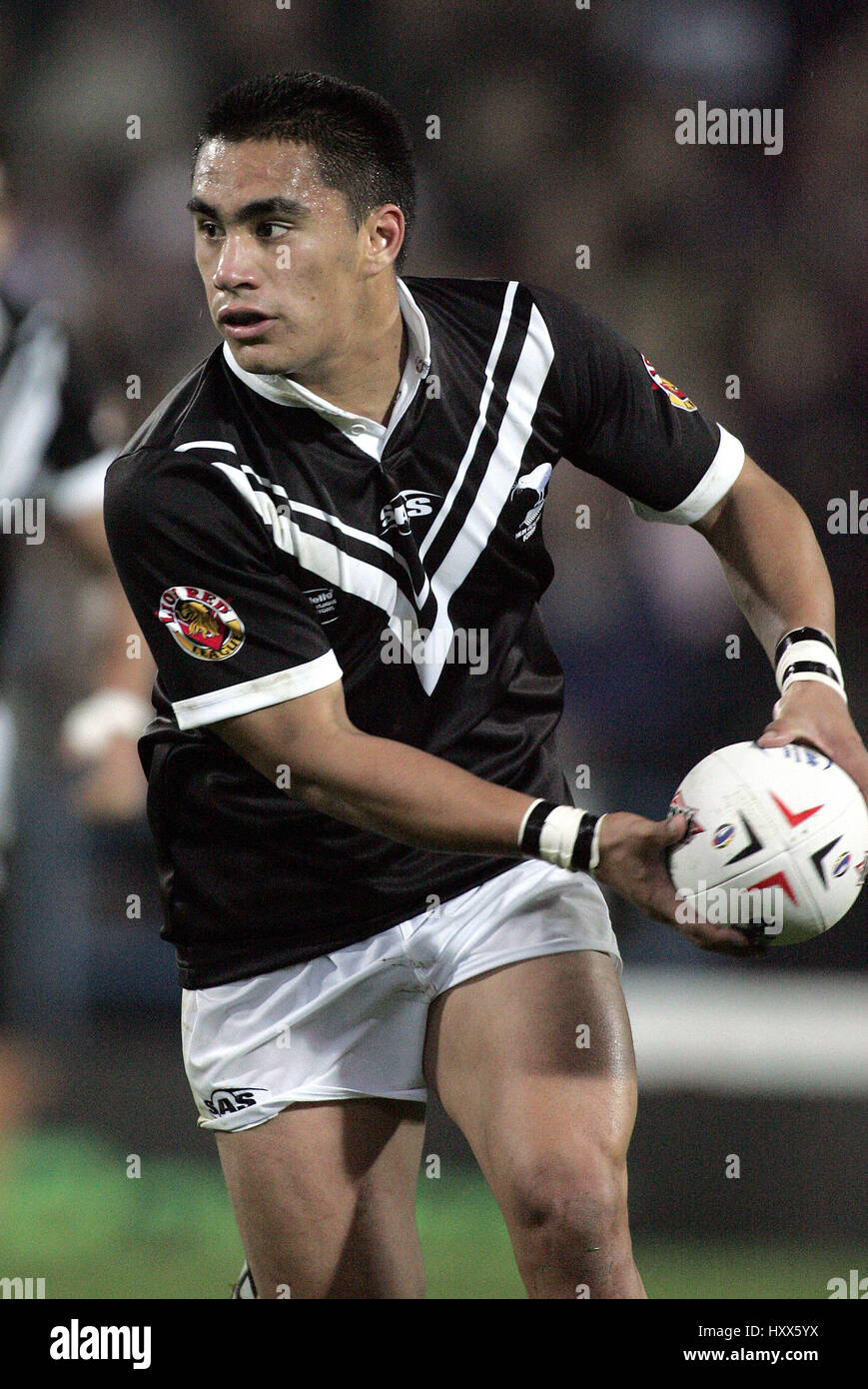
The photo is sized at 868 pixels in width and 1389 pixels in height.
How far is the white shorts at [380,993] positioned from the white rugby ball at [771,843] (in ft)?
1.08

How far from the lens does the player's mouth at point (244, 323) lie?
239 centimetres

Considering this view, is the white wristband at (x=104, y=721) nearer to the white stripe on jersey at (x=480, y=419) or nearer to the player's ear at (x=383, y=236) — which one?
the white stripe on jersey at (x=480, y=419)

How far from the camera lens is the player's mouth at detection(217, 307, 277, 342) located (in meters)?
2.39

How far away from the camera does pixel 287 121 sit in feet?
8.04

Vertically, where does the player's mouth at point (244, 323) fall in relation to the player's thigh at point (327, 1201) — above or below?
above

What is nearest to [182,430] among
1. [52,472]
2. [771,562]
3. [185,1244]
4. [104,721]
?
[771,562]

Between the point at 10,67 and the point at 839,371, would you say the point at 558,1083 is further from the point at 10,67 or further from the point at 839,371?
the point at 10,67

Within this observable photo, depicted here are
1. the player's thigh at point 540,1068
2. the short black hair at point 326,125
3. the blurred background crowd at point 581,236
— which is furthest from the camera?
the blurred background crowd at point 581,236

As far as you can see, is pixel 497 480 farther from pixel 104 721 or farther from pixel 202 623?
pixel 104 721

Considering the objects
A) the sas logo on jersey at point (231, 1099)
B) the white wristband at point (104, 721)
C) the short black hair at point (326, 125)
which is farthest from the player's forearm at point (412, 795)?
the white wristband at point (104, 721)

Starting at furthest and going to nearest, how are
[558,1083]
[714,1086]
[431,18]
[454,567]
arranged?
[431,18] → [714,1086] → [454,567] → [558,1083]

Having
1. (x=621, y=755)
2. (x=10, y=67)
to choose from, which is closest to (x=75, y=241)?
(x=10, y=67)

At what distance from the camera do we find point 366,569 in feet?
8.28

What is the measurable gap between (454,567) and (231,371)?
460 millimetres
